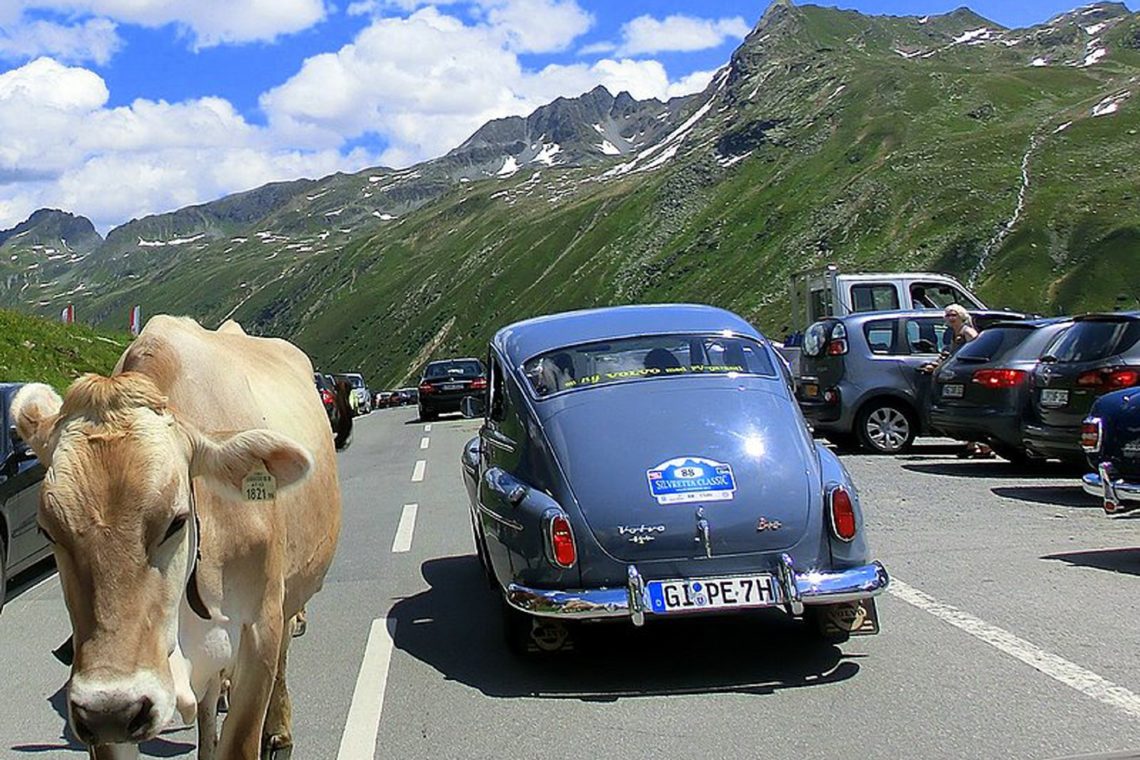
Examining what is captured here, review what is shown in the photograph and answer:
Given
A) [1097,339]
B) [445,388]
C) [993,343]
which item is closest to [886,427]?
[993,343]

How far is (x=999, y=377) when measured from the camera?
14.8 m

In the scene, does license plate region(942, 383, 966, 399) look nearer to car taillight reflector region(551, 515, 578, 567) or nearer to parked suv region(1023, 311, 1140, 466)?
parked suv region(1023, 311, 1140, 466)

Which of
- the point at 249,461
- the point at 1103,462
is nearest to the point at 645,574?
the point at 249,461

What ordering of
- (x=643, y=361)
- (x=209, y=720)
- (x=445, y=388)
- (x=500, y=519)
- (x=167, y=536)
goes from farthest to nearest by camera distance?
(x=445, y=388)
(x=643, y=361)
(x=500, y=519)
(x=209, y=720)
(x=167, y=536)

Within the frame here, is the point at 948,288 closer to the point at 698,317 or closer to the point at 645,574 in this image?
the point at 698,317

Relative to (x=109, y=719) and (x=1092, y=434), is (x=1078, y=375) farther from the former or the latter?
(x=109, y=719)

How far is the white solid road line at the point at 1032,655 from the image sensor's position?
19.6ft

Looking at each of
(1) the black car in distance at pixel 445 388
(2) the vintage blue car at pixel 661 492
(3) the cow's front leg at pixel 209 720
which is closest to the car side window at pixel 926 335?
(2) the vintage blue car at pixel 661 492

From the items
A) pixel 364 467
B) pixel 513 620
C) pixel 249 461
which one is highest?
pixel 249 461

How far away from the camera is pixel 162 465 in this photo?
3.60 m

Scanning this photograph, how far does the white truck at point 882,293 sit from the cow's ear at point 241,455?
18540 millimetres

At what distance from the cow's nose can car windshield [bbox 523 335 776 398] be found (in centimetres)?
430

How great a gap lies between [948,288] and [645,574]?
1757 cm

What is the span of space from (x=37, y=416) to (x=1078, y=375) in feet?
36.7
